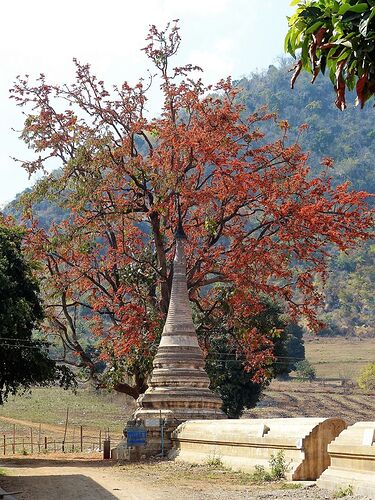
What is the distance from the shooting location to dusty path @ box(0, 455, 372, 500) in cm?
1645

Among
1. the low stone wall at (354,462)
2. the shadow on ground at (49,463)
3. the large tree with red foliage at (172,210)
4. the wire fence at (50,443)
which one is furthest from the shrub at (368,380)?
the low stone wall at (354,462)

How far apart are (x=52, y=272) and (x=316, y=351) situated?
86.9m

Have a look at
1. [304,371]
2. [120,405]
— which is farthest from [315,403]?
[120,405]

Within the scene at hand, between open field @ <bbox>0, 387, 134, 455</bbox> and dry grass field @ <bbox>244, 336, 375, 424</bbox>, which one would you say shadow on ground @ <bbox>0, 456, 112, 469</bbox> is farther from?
dry grass field @ <bbox>244, 336, 375, 424</bbox>

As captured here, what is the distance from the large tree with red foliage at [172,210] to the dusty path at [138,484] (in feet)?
29.3

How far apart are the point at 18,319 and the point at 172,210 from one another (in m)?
8.31

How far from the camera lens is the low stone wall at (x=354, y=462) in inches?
582

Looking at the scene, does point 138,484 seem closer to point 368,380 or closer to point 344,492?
point 344,492

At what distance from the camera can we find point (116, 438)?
51625 mm

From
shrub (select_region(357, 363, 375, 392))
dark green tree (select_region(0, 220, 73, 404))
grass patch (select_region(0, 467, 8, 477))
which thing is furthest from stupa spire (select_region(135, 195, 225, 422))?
shrub (select_region(357, 363, 375, 392))

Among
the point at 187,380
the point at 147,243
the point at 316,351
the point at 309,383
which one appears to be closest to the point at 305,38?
the point at 187,380

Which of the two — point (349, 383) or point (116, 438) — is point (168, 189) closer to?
point (116, 438)

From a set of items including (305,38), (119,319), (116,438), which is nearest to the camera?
(305,38)

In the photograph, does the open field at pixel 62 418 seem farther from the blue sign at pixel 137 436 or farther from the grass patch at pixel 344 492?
the grass patch at pixel 344 492
